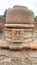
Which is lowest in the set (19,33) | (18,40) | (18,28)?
(18,40)

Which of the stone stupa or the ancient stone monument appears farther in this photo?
the stone stupa

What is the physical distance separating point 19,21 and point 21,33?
50 cm

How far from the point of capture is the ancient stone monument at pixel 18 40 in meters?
3.09

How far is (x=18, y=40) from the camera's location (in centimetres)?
392

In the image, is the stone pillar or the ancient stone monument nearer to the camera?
the ancient stone monument

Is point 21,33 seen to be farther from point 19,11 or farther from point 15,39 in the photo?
point 19,11

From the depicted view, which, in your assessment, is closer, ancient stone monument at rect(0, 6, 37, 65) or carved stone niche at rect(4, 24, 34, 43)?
ancient stone monument at rect(0, 6, 37, 65)

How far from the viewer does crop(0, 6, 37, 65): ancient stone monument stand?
10.1 ft

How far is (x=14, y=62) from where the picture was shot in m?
2.95

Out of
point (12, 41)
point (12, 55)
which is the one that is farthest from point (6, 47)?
point (12, 55)

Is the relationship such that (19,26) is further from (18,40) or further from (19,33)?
(18,40)

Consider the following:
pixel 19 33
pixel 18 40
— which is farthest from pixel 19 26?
pixel 18 40

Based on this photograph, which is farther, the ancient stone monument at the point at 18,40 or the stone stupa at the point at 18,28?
the stone stupa at the point at 18,28

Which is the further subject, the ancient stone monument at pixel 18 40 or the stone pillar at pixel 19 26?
the stone pillar at pixel 19 26
